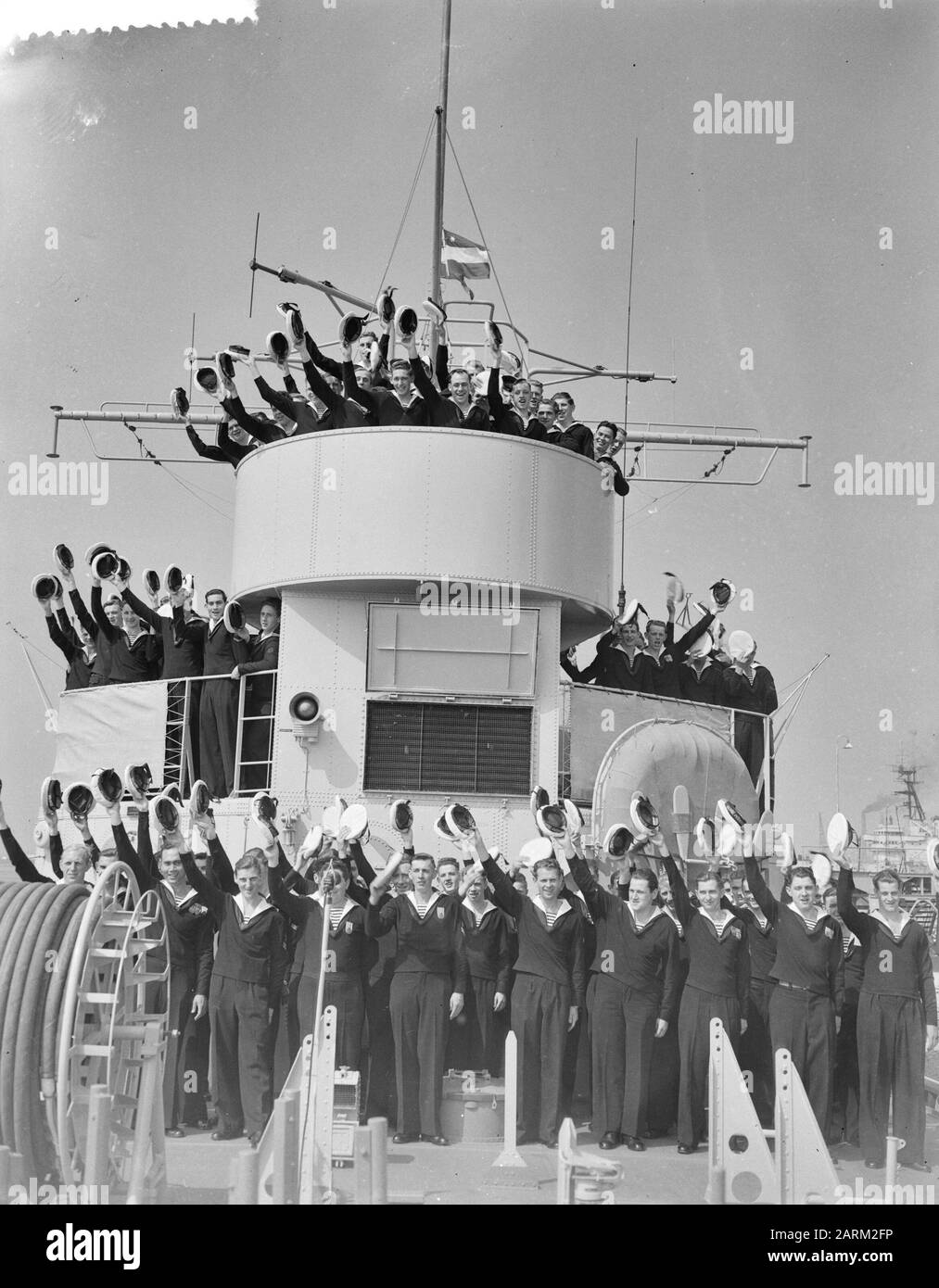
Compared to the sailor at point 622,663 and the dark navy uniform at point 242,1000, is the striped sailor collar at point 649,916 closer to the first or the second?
the dark navy uniform at point 242,1000

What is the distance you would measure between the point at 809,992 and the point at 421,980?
2462mm

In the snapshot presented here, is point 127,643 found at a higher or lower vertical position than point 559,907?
higher

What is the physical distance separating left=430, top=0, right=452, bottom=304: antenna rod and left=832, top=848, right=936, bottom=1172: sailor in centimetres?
758

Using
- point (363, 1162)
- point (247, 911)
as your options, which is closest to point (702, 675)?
point (247, 911)

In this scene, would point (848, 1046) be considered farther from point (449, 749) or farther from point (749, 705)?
point (749, 705)

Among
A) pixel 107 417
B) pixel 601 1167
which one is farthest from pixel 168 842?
pixel 107 417

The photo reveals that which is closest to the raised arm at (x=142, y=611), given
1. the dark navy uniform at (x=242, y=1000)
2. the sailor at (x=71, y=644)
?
the sailor at (x=71, y=644)

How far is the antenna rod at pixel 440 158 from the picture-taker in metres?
13.6

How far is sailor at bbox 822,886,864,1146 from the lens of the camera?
28.6 ft

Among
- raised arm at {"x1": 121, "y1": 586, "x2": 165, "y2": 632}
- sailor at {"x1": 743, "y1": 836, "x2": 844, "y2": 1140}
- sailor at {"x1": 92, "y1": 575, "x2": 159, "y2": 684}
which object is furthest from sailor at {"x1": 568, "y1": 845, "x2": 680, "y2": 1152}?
raised arm at {"x1": 121, "y1": 586, "x2": 165, "y2": 632}

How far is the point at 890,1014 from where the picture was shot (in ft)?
28.1

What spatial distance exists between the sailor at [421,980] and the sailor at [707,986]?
4.84 ft
